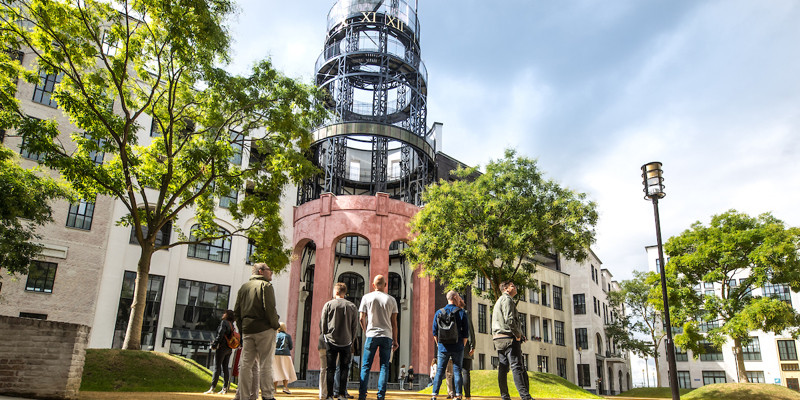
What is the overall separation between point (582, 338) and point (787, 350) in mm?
19802

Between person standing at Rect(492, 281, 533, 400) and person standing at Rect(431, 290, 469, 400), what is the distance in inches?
24.6

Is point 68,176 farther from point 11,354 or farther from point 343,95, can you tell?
point 343,95

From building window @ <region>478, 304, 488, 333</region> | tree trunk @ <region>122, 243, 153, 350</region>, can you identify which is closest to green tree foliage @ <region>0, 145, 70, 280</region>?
tree trunk @ <region>122, 243, 153, 350</region>

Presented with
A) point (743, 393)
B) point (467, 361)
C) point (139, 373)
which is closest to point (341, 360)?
point (467, 361)

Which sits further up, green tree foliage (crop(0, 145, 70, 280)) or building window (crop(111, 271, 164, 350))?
green tree foliage (crop(0, 145, 70, 280))

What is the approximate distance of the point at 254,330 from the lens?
7.20 m

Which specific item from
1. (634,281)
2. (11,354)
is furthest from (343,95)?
(634,281)

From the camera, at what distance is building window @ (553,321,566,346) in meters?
49.1

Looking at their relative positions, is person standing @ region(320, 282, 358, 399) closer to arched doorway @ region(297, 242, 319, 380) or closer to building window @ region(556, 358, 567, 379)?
arched doorway @ region(297, 242, 319, 380)

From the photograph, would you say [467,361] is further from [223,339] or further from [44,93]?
[44,93]

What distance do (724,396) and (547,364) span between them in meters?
26.3

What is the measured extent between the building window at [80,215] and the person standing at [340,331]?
2121 cm

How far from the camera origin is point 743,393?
20578 mm

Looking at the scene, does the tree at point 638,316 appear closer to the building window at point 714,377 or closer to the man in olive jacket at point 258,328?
the building window at point 714,377
